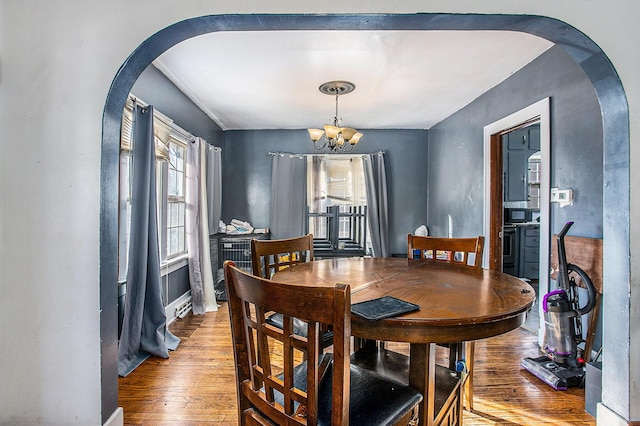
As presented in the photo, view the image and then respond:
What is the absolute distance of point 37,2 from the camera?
4.85 ft

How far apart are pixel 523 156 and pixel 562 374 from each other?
11.2 ft

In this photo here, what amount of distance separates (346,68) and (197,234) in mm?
2344

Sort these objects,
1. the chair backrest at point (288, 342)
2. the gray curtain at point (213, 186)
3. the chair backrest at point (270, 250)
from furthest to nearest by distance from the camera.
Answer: the gray curtain at point (213, 186)
the chair backrest at point (270, 250)
the chair backrest at point (288, 342)

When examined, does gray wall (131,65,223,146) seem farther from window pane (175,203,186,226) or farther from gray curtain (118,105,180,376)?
window pane (175,203,186,226)

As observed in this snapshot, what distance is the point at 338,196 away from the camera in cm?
523

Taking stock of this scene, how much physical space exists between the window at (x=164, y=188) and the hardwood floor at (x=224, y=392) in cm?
78

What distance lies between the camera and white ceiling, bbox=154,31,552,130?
7.77 ft

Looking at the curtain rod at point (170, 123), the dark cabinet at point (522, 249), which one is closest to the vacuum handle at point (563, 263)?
the dark cabinet at point (522, 249)

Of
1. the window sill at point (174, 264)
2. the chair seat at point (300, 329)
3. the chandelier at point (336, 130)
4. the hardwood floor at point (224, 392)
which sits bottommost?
the hardwood floor at point (224, 392)

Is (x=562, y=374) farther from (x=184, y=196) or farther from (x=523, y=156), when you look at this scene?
(x=184, y=196)

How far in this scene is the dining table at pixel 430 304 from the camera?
A: 40.5 inches

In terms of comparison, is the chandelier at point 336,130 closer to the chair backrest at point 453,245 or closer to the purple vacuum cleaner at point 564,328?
the chair backrest at point 453,245

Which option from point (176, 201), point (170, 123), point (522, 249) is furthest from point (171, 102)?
point (522, 249)

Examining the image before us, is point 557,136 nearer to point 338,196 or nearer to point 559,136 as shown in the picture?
point 559,136
